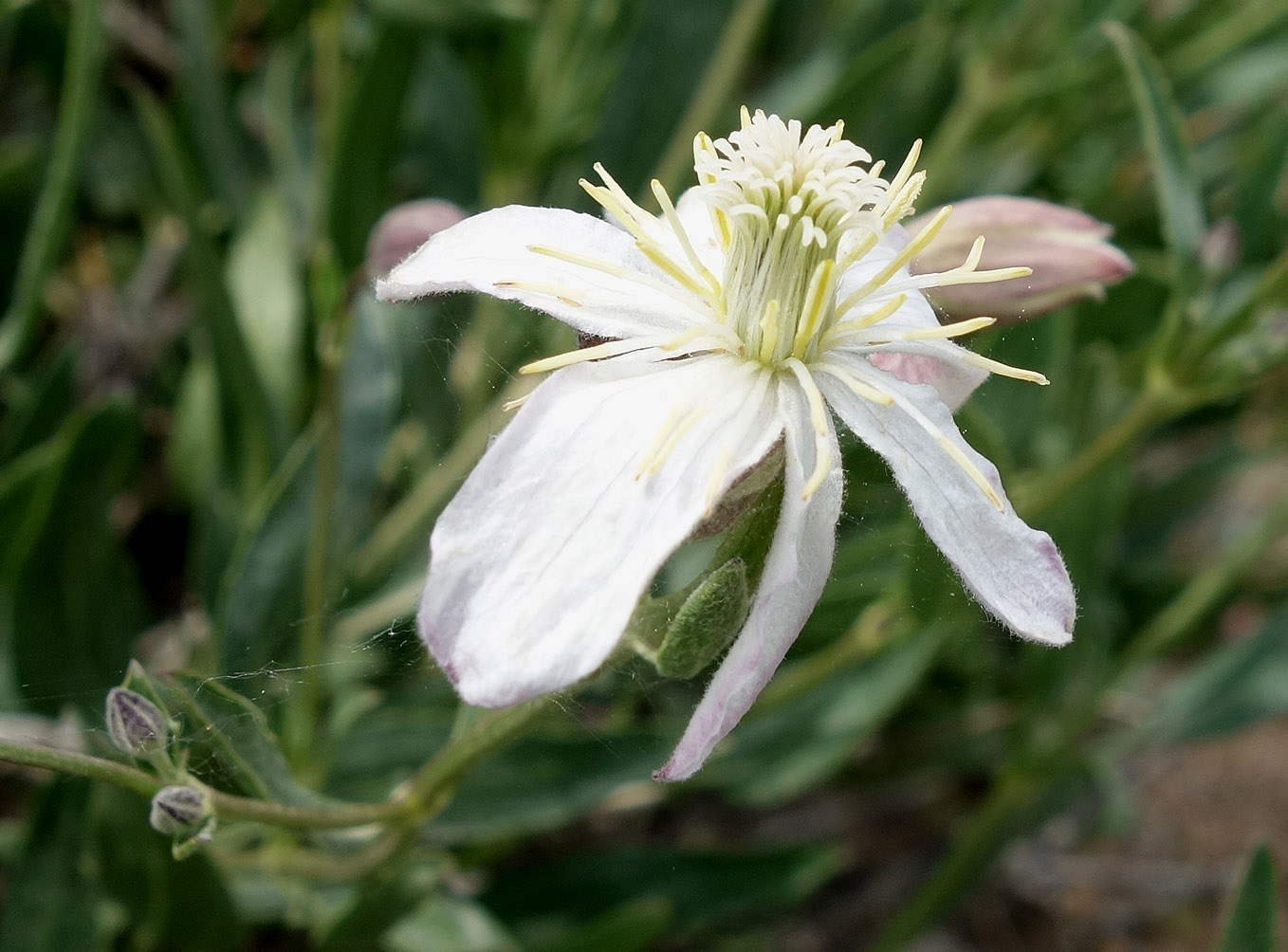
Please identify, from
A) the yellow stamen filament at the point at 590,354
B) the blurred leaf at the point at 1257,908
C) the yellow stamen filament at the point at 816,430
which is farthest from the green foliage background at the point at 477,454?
the yellow stamen filament at the point at 590,354

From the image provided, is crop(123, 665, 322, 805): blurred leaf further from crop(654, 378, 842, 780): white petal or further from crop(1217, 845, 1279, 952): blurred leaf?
crop(1217, 845, 1279, 952): blurred leaf

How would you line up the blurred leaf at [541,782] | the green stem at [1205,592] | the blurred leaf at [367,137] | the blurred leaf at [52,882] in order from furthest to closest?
1. the green stem at [1205,592]
2. the blurred leaf at [367,137]
3. the blurred leaf at [541,782]
4. the blurred leaf at [52,882]

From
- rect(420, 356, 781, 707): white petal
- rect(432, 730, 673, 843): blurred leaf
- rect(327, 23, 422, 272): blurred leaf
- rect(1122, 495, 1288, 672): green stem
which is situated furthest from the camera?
rect(1122, 495, 1288, 672): green stem

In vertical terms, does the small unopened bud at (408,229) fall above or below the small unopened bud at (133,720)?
above

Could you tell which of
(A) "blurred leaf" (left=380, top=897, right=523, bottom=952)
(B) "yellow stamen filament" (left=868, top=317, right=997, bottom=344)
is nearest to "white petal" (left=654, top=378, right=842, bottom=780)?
(B) "yellow stamen filament" (left=868, top=317, right=997, bottom=344)

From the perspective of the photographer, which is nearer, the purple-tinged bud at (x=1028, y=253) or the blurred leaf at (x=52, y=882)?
the purple-tinged bud at (x=1028, y=253)

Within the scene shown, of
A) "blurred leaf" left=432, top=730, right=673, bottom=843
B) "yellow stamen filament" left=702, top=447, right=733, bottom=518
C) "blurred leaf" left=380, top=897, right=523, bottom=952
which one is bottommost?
"blurred leaf" left=380, top=897, right=523, bottom=952

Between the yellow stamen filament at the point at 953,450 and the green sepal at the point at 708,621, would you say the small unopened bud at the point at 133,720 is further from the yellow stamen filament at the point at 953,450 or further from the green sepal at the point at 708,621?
the yellow stamen filament at the point at 953,450
